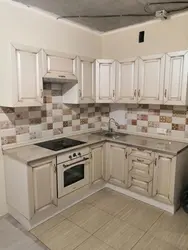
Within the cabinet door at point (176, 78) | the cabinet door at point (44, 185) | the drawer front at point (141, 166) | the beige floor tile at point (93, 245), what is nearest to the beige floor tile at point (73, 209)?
the cabinet door at point (44, 185)

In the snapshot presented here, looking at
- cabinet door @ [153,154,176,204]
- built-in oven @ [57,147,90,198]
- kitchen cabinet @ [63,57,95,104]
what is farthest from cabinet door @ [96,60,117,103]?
cabinet door @ [153,154,176,204]

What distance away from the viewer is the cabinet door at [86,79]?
2631 millimetres

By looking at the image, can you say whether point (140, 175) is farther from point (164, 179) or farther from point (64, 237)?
point (64, 237)

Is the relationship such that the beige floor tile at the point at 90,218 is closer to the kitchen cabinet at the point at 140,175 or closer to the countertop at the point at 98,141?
the kitchen cabinet at the point at 140,175

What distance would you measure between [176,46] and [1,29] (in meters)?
2.08

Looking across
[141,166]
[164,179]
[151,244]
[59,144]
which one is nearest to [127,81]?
[141,166]

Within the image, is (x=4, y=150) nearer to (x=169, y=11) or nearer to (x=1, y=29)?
(x=1, y=29)

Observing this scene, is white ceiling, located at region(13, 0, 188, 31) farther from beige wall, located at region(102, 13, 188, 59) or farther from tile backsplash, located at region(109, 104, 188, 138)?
tile backsplash, located at region(109, 104, 188, 138)

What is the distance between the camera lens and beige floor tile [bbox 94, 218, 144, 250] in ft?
6.11

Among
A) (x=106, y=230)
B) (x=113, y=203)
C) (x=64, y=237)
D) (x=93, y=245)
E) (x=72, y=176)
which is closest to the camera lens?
(x=93, y=245)

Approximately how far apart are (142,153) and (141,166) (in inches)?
6.8

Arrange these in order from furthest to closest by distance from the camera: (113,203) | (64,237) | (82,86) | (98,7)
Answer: (82,86), (113,203), (98,7), (64,237)

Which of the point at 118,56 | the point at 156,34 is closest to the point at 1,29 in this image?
the point at 118,56

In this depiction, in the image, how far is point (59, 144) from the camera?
2502 millimetres
